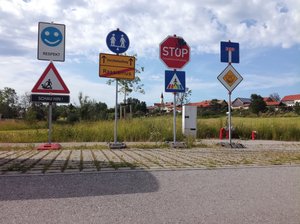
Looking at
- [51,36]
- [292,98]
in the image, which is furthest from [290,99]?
[51,36]

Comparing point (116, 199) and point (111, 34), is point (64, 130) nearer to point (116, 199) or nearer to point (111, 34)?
point (111, 34)

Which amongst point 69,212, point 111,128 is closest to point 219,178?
point 69,212

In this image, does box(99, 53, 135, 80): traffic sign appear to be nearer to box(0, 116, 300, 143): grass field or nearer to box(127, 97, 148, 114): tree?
box(0, 116, 300, 143): grass field

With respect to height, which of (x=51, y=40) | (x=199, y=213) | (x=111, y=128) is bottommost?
(x=199, y=213)

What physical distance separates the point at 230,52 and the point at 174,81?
2.63 m

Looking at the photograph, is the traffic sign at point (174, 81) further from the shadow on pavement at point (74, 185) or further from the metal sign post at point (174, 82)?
the shadow on pavement at point (74, 185)

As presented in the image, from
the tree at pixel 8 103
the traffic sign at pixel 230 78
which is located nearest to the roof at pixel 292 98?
the tree at pixel 8 103

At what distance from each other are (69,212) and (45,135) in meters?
12.3

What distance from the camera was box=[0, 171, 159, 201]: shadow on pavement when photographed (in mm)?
5477

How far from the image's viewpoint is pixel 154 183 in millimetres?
6352

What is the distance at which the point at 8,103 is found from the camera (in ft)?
308

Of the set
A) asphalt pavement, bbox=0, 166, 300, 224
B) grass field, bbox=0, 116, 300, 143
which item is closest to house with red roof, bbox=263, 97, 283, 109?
grass field, bbox=0, 116, 300, 143

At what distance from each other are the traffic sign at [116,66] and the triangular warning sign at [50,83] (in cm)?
149

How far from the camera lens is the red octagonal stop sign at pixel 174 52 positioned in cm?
1306
